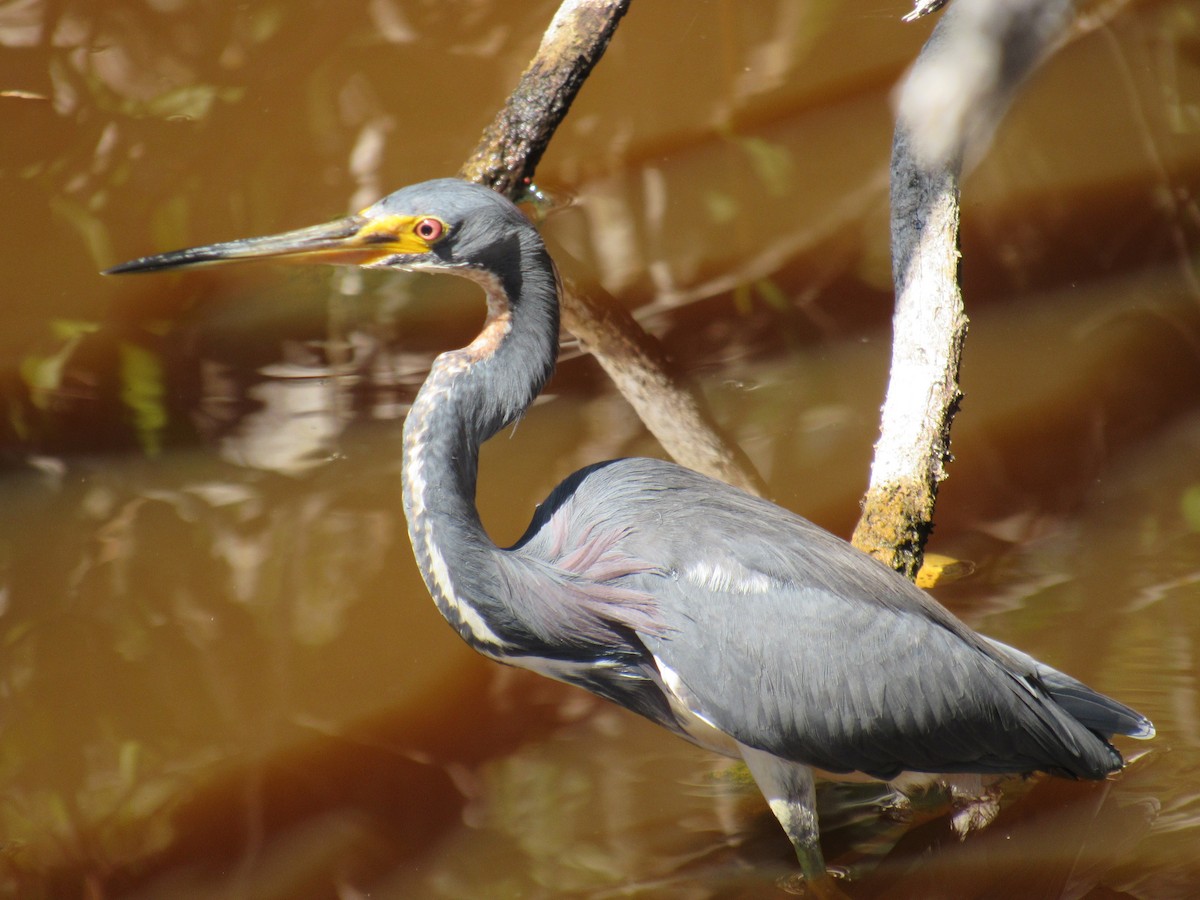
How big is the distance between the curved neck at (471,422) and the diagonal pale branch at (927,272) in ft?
3.46

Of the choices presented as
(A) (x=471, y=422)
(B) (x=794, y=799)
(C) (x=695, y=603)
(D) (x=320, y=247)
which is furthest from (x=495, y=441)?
(B) (x=794, y=799)

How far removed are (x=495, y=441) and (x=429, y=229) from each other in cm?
168

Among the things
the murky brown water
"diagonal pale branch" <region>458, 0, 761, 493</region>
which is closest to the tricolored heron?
the murky brown water

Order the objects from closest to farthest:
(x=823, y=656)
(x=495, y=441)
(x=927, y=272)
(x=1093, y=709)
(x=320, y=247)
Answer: (x=823, y=656)
(x=320, y=247)
(x=1093, y=709)
(x=927, y=272)
(x=495, y=441)

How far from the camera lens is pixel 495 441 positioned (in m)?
4.59

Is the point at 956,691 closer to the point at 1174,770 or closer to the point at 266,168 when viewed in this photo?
the point at 1174,770

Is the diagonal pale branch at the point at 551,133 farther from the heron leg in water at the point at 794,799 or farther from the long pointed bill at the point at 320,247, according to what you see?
the heron leg in water at the point at 794,799

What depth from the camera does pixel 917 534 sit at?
3396 mm

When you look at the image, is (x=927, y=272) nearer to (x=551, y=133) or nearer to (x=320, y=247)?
(x=320, y=247)

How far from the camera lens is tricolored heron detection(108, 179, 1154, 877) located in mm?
2896

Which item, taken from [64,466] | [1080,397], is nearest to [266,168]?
[64,466]

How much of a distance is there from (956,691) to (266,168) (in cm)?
Result: 471

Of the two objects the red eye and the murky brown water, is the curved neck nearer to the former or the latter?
the red eye

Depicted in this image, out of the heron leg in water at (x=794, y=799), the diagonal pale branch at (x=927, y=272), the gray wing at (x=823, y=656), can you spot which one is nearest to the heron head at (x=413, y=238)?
the gray wing at (x=823, y=656)
